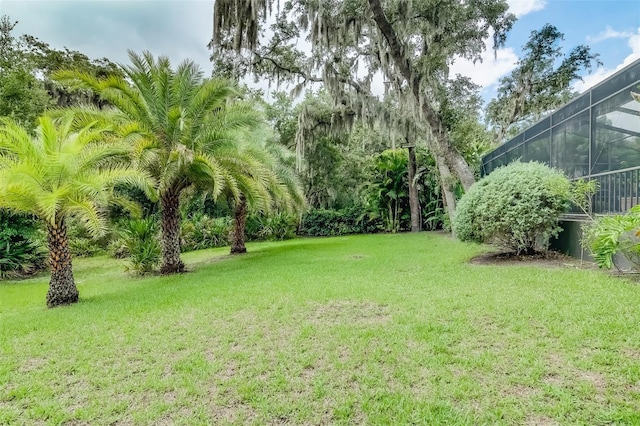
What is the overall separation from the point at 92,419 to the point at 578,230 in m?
7.75

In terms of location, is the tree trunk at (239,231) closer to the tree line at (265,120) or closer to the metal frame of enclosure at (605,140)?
the tree line at (265,120)

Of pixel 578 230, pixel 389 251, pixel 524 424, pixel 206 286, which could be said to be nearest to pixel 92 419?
pixel 524 424

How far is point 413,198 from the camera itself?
16.8 m

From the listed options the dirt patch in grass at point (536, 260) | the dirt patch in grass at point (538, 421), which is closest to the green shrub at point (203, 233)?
the dirt patch in grass at point (536, 260)

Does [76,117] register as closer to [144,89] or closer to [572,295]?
[144,89]

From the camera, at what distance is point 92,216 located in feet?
18.9

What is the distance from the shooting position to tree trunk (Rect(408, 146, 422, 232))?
16.7 m

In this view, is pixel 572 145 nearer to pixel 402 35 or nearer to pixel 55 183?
pixel 402 35

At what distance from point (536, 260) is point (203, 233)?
38.6 feet

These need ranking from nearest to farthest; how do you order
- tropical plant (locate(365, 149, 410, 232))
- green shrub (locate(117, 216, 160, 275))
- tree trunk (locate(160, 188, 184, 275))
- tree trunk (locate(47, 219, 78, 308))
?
1. tree trunk (locate(47, 219, 78, 308))
2. tree trunk (locate(160, 188, 184, 275))
3. green shrub (locate(117, 216, 160, 275))
4. tropical plant (locate(365, 149, 410, 232))

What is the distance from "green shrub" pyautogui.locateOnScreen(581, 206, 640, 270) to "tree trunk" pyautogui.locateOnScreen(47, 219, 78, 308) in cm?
824

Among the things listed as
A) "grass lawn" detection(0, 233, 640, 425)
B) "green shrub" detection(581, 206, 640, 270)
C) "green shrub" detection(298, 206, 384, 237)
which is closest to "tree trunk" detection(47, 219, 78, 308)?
"grass lawn" detection(0, 233, 640, 425)

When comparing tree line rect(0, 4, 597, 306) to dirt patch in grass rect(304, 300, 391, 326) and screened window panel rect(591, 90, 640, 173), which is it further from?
screened window panel rect(591, 90, 640, 173)

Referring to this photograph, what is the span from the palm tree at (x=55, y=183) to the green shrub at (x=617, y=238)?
7426 millimetres
